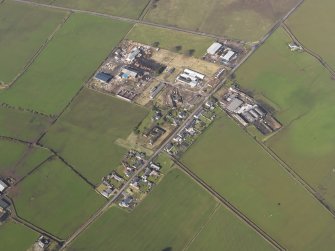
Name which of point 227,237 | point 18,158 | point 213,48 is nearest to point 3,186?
point 18,158

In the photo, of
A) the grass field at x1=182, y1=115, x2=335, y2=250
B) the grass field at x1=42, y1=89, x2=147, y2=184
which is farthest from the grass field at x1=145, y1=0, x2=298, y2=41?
the grass field at x1=42, y1=89, x2=147, y2=184

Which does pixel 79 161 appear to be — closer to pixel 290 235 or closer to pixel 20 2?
pixel 290 235

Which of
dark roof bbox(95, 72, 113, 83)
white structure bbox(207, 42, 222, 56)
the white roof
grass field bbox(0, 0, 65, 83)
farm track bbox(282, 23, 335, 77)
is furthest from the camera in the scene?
grass field bbox(0, 0, 65, 83)

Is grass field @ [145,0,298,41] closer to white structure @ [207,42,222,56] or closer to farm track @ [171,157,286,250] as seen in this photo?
white structure @ [207,42,222,56]

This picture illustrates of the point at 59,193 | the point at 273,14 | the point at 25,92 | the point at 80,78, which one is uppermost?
the point at 273,14

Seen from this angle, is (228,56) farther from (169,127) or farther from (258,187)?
(258,187)

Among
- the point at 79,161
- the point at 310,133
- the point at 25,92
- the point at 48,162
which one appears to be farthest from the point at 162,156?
the point at 25,92

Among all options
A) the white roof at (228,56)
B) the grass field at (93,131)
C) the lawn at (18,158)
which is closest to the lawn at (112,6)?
the white roof at (228,56)
